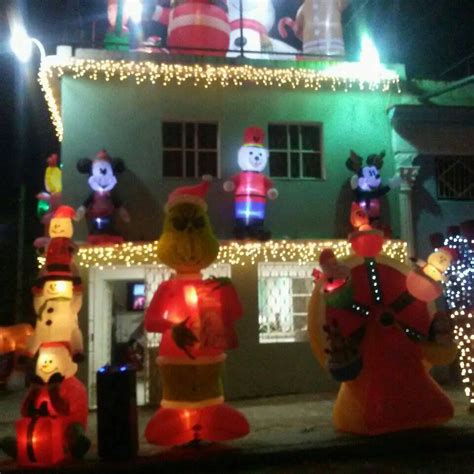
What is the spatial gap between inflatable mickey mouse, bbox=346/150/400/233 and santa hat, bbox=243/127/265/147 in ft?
6.12

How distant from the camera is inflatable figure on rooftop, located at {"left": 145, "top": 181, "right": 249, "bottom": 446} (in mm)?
7578

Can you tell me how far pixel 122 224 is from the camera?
1166cm

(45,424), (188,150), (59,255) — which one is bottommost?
(45,424)

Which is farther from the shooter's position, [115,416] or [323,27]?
[323,27]

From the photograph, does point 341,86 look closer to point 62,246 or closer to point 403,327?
point 403,327

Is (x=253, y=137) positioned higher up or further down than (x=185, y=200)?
higher up

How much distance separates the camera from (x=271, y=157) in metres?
12.6

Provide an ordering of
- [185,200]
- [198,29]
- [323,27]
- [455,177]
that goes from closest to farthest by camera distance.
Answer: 1. [185,200]
2. [198,29]
3. [455,177]
4. [323,27]

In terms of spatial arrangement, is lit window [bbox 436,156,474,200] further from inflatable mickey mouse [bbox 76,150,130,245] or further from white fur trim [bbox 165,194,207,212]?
white fur trim [bbox 165,194,207,212]

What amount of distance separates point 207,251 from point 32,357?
2.53 meters

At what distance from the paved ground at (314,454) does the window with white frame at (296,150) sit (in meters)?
5.26

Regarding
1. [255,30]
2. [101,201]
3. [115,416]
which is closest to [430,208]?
[255,30]

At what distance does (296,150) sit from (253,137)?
1494 mm

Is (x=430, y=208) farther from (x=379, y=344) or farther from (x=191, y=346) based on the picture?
(x=191, y=346)
